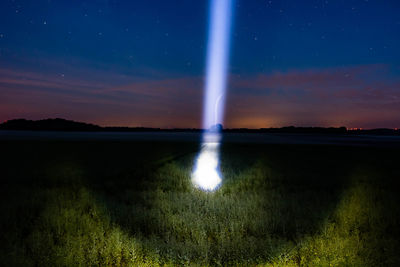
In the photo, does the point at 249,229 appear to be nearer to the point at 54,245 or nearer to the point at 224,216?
the point at 224,216

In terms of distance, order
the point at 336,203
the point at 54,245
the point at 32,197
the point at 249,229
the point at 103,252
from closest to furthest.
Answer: the point at 103,252 → the point at 54,245 → the point at 249,229 → the point at 336,203 → the point at 32,197

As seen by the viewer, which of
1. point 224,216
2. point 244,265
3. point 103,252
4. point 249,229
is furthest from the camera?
point 224,216

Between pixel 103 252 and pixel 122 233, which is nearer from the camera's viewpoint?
pixel 103 252

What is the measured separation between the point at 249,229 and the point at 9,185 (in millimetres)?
13004

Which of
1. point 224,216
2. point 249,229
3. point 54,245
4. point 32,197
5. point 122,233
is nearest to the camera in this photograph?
point 54,245

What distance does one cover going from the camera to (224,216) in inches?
335

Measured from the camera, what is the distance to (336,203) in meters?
10.4

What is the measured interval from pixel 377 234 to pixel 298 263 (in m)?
2.95

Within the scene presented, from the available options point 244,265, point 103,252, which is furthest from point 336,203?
point 103,252

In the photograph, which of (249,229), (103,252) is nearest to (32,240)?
(103,252)

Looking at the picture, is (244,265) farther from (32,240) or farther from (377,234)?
(32,240)

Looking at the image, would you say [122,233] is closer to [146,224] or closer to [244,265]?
[146,224]

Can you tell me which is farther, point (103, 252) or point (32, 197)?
point (32, 197)

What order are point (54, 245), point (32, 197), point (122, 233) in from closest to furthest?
point (54, 245) → point (122, 233) → point (32, 197)
